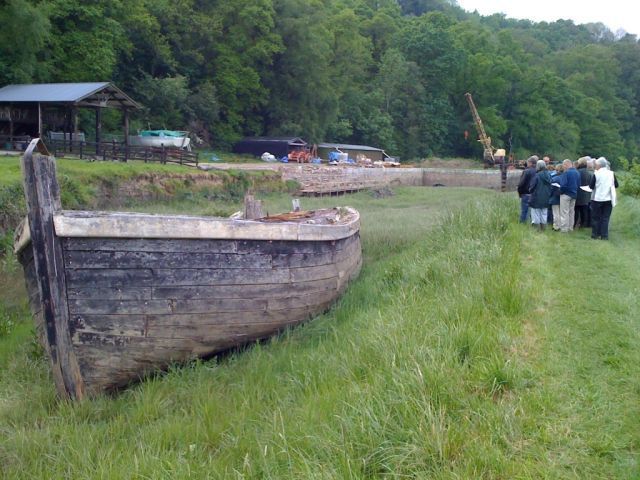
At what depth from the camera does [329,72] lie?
56.1 m

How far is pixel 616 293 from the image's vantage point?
276 inches

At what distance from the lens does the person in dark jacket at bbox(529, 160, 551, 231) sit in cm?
1134

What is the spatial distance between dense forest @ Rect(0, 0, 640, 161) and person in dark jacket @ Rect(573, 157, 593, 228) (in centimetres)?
2878

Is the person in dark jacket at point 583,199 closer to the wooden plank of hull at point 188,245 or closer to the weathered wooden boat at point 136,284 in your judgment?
the wooden plank of hull at point 188,245

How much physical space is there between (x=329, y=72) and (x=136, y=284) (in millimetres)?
53038

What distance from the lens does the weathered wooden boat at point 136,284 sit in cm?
554

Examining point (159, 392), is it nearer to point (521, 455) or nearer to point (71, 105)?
point (521, 455)

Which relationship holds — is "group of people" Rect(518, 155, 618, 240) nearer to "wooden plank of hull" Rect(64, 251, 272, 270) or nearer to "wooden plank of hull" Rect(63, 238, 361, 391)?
"wooden plank of hull" Rect(63, 238, 361, 391)

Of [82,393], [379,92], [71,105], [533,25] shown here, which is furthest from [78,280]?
[533,25]

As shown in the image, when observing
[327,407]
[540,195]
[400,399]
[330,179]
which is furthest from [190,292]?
[330,179]

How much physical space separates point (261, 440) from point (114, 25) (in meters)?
39.4

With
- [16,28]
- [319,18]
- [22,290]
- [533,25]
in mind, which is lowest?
[22,290]

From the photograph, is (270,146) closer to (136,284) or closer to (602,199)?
(602,199)

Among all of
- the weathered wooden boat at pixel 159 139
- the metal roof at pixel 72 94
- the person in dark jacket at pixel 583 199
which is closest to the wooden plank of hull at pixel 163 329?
the person in dark jacket at pixel 583 199
